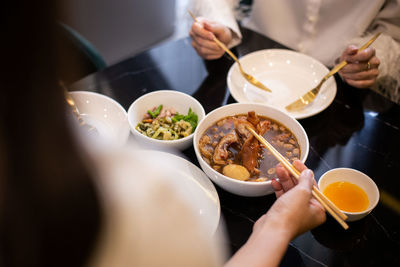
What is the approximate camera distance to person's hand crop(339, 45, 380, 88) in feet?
6.22

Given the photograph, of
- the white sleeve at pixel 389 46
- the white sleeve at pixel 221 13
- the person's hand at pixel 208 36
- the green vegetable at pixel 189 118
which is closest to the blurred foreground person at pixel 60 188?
the green vegetable at pixel 189 118

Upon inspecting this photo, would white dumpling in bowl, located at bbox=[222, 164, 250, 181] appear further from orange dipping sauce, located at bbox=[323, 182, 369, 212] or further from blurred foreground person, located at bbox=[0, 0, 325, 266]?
blurred foreground person, located at bbox=[0, 0, 325, 266]

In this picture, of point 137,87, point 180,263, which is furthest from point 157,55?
point 180,263

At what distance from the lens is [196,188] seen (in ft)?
4.71

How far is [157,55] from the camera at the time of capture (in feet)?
7.50

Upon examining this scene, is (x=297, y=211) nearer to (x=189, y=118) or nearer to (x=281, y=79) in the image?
(x=189, y=118)

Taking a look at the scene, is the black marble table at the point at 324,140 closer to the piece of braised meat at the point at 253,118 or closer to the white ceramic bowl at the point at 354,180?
the white ceramic bowl at the point at 354,180

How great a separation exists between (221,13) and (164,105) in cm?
93

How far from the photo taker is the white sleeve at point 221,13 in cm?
234

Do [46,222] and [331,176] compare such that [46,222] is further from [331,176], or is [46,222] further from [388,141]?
[388,141]

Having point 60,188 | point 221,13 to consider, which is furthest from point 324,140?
point 60,188

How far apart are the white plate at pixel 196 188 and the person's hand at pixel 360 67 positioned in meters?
1.13

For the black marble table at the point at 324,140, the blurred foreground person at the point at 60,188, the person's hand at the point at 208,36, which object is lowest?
the black marble table at the point at 324,140

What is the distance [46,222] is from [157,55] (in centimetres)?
186
